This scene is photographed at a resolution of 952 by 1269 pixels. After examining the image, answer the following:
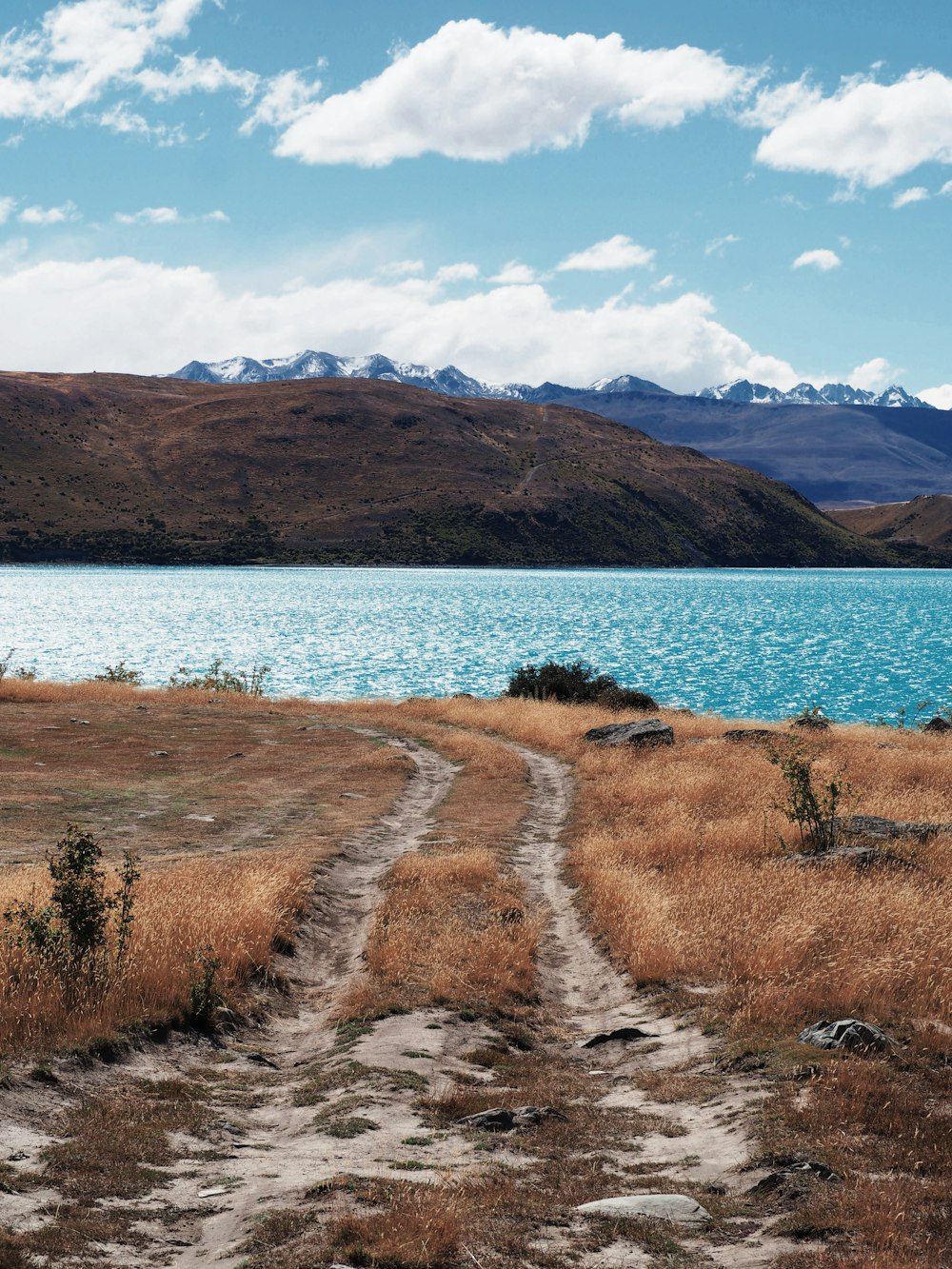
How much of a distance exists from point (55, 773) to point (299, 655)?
211ft

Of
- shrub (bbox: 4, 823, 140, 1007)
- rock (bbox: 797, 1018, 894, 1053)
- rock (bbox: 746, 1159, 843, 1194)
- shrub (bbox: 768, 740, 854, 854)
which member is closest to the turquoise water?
shrub (bbox: 768, 740, 854, 854)

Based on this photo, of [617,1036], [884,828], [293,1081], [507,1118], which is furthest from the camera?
[884,828]

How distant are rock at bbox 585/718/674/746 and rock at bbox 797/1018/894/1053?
2216cm

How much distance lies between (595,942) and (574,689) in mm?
32947

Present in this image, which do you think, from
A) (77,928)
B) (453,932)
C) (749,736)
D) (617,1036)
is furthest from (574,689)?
(77,928)

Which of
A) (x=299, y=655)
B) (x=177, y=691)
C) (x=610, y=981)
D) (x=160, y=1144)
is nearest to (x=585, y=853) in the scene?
(x=610, y=981)

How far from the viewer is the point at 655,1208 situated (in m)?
6.91

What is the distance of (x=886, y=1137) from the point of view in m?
7.86

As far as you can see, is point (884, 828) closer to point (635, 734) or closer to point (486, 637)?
point (635, 734)

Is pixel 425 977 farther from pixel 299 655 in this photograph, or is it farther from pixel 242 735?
pixel 299 655

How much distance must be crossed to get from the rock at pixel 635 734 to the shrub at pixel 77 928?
73.7 feet

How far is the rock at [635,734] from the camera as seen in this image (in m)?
32.4

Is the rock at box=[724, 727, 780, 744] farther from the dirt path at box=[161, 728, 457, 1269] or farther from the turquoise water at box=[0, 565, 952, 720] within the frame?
the turquoise water at box=[0, 565, 952, 720]

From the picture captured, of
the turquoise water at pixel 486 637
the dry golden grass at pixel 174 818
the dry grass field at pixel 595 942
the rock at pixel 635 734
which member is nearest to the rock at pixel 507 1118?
the dry grass field at pixel 595 942
